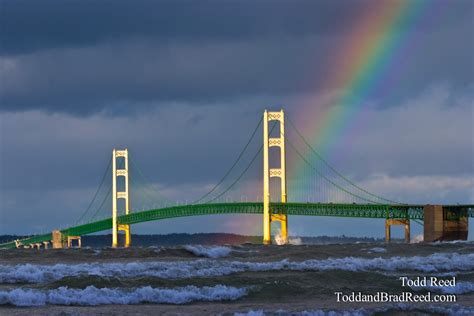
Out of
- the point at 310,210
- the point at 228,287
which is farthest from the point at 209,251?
the point at 310,210

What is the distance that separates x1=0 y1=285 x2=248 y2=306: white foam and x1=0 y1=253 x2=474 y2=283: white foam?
4142 mm

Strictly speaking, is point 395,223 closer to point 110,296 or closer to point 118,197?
point 118,197

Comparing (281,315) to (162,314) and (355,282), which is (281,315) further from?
(355,282)

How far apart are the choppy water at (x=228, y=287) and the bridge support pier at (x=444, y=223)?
46652 mm

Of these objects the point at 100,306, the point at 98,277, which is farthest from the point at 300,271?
the point at 100,306

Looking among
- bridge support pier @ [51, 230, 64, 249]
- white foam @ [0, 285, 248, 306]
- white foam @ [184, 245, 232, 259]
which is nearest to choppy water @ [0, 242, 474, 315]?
white foam @ [0, 285, 248, 306]

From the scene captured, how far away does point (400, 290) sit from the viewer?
34.6 metres

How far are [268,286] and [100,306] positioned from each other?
555 cm

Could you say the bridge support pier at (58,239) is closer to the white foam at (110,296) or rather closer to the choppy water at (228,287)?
the choppy water at (228,287)

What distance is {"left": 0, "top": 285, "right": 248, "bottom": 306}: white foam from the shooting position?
3045 cm

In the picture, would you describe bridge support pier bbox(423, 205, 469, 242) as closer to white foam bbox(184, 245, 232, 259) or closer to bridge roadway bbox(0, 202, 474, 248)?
bridge roadway bbox(0, 202, 474, 248)

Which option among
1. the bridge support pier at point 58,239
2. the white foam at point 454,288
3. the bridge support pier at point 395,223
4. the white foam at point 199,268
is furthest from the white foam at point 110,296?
the bridge support pier at point 58,239

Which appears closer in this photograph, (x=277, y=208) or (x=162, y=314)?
(x=162, y=314)

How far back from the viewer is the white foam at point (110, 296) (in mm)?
30453
